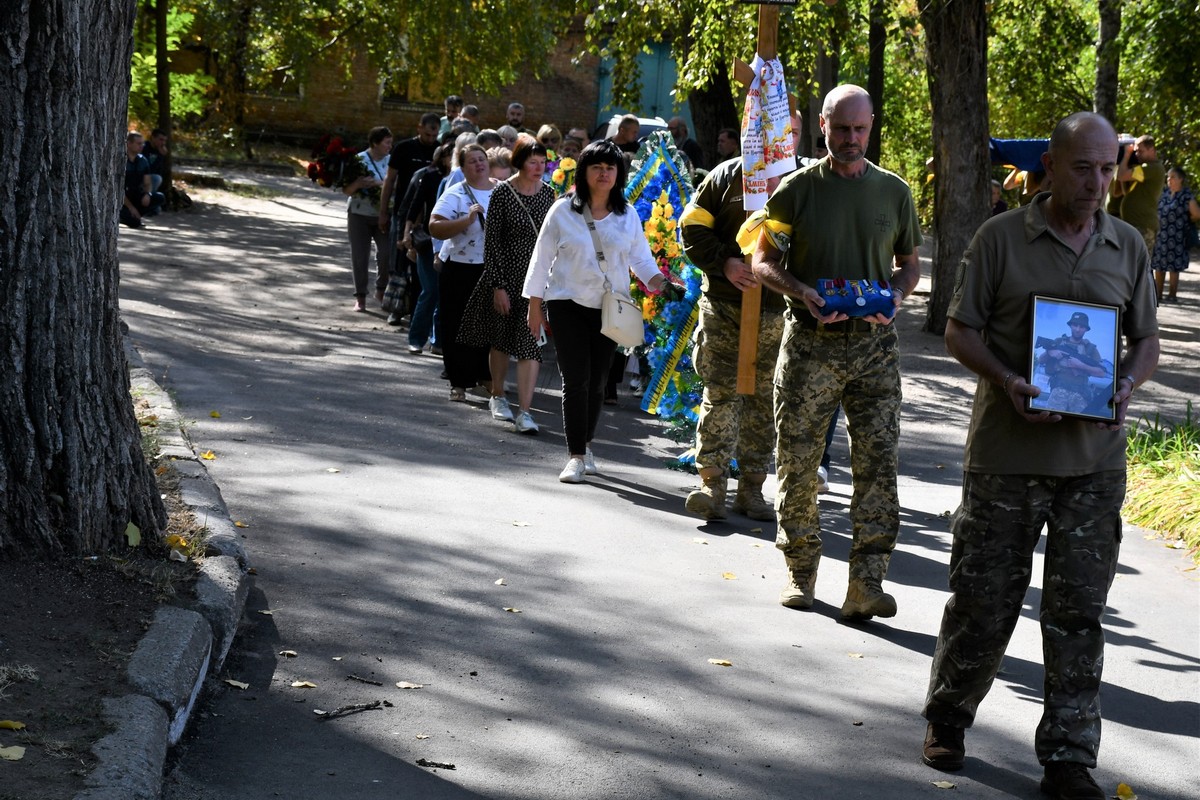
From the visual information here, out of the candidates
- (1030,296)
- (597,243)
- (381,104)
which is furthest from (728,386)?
(381,104)

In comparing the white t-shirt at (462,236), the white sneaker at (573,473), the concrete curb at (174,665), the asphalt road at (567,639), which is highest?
the white t-shirt at (462,236)

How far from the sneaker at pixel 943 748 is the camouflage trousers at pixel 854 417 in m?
1.53

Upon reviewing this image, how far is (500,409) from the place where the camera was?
36.2ft

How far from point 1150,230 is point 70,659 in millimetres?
14370

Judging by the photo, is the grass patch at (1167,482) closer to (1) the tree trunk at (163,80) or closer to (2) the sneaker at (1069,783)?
(2) the sneaker at (1069,783)

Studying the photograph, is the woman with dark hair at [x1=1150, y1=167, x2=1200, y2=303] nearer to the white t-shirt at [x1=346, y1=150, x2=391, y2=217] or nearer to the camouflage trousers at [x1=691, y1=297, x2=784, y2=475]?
the white t-shirt at [x1=346, y1=150, x2=391, y2=217]

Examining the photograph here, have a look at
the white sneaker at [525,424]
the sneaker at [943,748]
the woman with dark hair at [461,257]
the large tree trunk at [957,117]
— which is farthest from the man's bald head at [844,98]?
the large tree trunk at [957,117]

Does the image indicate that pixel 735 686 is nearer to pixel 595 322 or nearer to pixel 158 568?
pixel 158 568

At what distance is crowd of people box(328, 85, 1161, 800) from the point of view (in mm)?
4855

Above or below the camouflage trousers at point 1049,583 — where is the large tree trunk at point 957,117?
above

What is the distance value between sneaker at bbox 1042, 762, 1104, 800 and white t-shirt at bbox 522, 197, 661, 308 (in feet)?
16.1

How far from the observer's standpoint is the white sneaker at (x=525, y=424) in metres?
10.6

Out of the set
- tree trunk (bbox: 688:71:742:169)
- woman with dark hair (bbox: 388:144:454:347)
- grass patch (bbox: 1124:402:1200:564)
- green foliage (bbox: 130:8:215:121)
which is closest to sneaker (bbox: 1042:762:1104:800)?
grass patch (bbox: 1124:402:1200:564)

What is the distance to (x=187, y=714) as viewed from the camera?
494 cm
